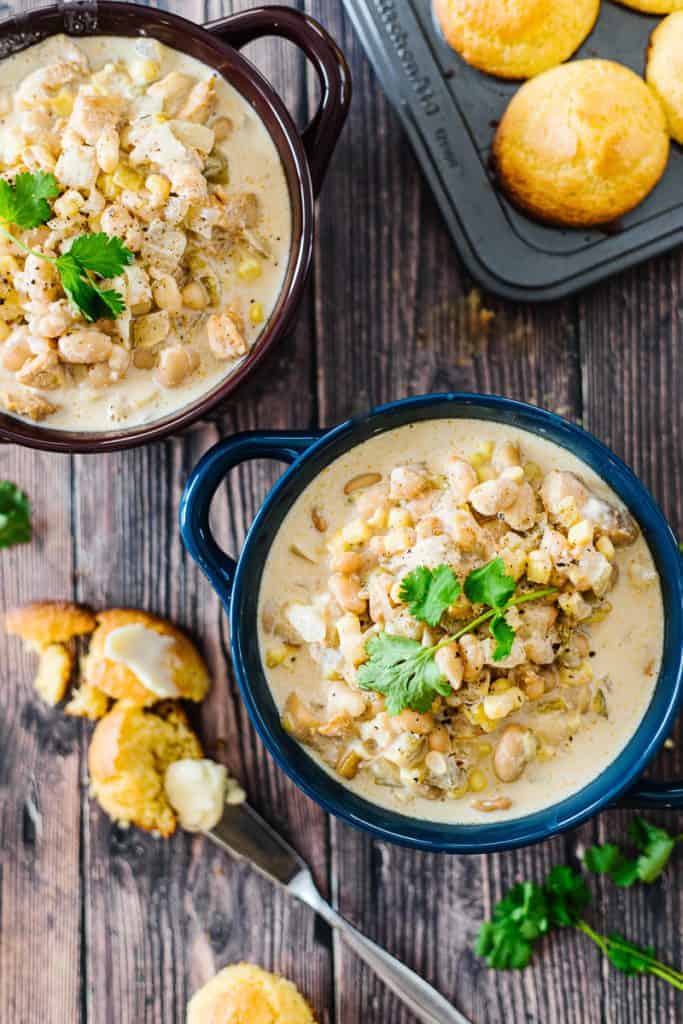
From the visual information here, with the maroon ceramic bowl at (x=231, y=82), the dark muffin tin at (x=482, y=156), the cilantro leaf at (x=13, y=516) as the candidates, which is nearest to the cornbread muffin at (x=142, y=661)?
the cilantro leaf at (x=13, y=516)

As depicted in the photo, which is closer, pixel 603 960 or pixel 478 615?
pixel 478 615

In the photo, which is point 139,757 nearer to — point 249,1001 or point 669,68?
point 249,1001

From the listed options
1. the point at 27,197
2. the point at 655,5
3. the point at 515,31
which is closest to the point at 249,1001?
the point at 27,197

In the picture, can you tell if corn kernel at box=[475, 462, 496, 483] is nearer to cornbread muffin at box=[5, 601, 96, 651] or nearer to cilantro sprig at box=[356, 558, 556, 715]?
cilantro sprig at box=[356, 558, 556, 715]

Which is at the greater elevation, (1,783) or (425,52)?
(425,52)

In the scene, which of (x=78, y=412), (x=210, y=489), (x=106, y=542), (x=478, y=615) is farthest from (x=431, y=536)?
(x=106, y=542)

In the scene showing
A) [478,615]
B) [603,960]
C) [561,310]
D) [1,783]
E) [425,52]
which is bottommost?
[603,960]

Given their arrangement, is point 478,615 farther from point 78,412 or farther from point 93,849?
point 93,849

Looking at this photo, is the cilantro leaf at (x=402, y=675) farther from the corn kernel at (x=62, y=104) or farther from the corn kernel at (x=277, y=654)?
the corn kernel at (x=62, y=104)
